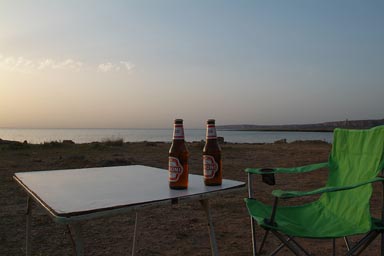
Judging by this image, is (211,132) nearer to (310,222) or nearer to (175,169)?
(175,169)

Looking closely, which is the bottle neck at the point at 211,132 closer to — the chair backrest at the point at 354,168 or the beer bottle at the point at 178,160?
the beer bottle at the point at 178,160

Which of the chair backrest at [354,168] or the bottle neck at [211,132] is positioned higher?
the bottle neck at [211,132]

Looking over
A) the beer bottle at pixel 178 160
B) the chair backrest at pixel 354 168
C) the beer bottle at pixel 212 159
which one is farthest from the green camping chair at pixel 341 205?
the beer bottle at pixel 178 160

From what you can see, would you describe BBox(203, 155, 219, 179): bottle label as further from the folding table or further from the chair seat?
the chair seat

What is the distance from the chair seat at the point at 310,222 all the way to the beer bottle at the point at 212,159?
0.48 metres

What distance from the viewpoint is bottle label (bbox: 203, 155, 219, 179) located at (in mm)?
1535

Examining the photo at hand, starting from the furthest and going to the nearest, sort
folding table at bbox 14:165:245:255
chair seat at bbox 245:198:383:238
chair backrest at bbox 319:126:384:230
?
chair backrest at bbox 319:126:384:230 < chair seat at bbox 245:198:383:238 < folding table at bbox 14:165:245:255

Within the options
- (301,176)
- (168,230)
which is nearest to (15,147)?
(301,176)

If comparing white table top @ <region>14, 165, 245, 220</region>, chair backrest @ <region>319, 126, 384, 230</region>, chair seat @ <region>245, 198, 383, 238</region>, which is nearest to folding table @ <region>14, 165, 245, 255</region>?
white table top @ <region>14, 165, 245, 220</region>

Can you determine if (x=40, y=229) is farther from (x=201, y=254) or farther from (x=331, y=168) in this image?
(x=331, y=168)

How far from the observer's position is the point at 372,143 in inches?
89.1

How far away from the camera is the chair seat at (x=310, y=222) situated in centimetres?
188

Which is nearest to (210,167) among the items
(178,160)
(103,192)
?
(178,160)

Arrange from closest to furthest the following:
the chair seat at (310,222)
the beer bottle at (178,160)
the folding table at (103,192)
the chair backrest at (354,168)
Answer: the folding table at (103,192) → the beer bottle at (178,160) → the chair seat at (310,222) → the chair backrest at (354,168)
